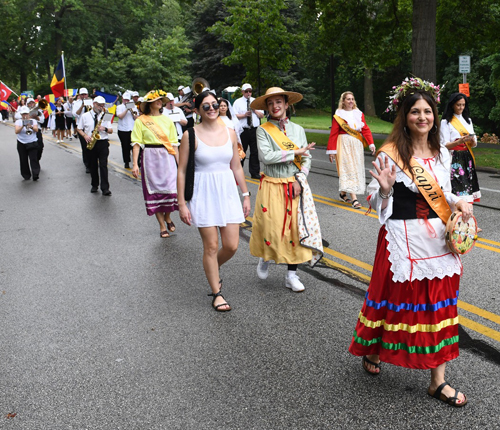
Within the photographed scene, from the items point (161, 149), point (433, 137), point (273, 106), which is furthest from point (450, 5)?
point (433, 137)

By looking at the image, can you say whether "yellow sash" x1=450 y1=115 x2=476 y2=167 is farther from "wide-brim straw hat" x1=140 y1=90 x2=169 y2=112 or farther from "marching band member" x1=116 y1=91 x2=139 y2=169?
"marching band member" x1=116 y1=91 x2=139 y2=169

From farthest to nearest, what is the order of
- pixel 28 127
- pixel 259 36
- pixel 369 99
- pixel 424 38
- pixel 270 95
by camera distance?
1. pixel 369 99
2. pixel 259 36
3. pixel 424 38
4. pixel 28 127
5. pixel 270 95

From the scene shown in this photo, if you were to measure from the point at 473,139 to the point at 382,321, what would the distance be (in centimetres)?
429

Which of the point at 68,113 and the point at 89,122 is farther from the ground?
the point at 89,122

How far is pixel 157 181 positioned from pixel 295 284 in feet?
10.9

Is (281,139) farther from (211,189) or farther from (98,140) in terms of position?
(98,140)

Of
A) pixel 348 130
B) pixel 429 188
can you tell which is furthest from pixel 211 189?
pixel 348 130

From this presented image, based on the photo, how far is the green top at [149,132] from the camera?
25.4 ft

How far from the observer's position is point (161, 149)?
789cm

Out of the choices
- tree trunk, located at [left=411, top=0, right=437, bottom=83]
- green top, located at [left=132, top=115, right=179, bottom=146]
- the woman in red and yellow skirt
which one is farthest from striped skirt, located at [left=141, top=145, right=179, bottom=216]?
tree trunk, located at [left=411, top=0, right=437, bottom=83]

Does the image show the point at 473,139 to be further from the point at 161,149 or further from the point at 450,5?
the point at 450,5

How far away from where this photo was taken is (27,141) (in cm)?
1362

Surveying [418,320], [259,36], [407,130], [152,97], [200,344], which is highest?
[259,36]

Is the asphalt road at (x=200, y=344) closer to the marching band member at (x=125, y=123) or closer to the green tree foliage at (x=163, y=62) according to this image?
the marching band member at (x=125, y=123)
